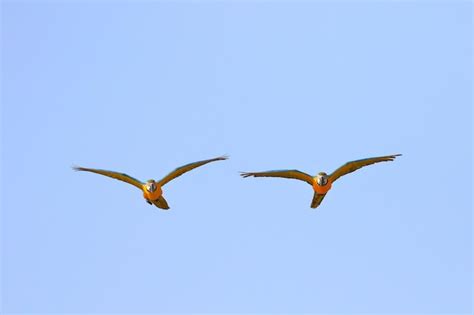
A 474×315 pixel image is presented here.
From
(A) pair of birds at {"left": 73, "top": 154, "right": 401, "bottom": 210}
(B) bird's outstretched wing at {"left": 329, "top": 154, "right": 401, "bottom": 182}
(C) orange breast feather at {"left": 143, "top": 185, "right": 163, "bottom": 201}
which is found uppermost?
(B) bird's outstretched wing at {"left": 329, "top": 154, "right": 401, "bottom": 182}

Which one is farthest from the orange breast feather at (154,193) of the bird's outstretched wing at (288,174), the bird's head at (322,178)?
the bird's head at (322,178)

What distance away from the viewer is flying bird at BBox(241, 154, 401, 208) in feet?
210

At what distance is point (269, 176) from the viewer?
210 feet

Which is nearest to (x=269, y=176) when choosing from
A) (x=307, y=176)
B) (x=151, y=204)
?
(x=307, y=176)

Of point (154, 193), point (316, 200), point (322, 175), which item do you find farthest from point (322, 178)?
point (154, 193)

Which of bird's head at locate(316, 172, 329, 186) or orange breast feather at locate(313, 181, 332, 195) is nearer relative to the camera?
bird's head at locate(316, 172, 329, 186)

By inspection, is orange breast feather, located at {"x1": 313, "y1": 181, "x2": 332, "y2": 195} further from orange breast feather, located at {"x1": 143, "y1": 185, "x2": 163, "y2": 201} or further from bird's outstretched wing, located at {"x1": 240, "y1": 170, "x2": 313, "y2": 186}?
orange breast feather, located at {"x1": 143, "y1": 185, "x2": 163, "y2": 201}

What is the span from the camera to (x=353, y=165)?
64.9 m

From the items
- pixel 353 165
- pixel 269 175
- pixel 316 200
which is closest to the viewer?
pixel 269 175

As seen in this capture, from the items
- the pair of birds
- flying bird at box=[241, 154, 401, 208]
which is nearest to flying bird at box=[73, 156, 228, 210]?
the pair of birds

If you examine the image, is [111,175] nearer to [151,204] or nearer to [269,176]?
[151,204]

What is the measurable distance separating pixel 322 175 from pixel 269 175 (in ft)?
8.84

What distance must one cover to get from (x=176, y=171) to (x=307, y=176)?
662 centimetres

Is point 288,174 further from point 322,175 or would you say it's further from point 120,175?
point 120,175
